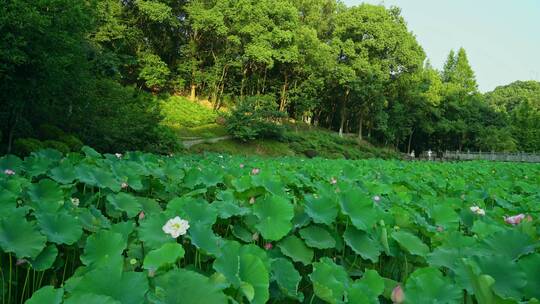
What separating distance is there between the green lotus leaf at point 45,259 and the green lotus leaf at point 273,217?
2.54ft

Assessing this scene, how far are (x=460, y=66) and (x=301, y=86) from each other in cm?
2216

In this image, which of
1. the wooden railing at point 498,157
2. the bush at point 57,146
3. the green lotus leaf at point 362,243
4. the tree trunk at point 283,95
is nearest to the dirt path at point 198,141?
the tree trunk at point 283,95

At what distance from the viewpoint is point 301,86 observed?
27.5 metres

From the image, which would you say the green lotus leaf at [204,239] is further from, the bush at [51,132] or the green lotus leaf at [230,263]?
the bush at [51,132]

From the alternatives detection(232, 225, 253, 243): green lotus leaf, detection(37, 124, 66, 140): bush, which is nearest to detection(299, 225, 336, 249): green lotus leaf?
detection(232, 225, 253, 243): green lotus leaf

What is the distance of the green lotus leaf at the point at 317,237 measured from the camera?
174cm

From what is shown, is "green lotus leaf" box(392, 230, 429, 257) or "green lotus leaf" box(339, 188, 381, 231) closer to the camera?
"green lotus leaf" box(392, 230, 429, 257)

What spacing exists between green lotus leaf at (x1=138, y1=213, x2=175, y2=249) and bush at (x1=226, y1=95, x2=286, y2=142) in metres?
18.2

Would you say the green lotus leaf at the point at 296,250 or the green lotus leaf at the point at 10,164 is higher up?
the green lotus leaf at the point at 296,250

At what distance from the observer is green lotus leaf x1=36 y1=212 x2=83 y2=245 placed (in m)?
1.54

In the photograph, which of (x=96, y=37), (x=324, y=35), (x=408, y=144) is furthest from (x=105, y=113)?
(x=408, y=144)

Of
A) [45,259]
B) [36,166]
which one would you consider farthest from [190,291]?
[36,166]

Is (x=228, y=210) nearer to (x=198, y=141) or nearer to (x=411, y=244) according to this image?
(x=411, y=244)

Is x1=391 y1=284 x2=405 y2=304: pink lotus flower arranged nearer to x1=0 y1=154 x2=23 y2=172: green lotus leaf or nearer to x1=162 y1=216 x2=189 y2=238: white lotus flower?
x1=162 y1=216 x2=189 y2=238: white lotus flower
